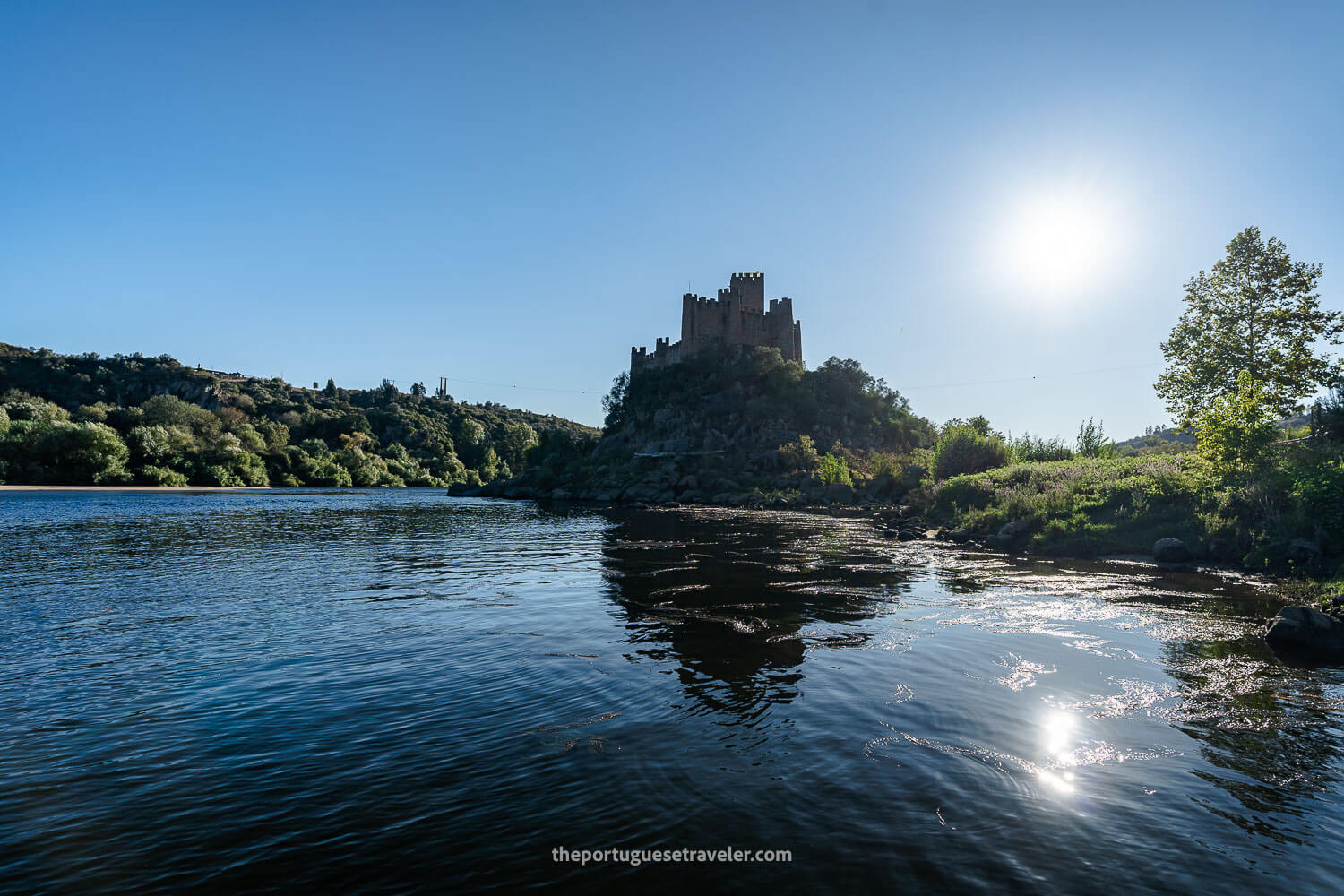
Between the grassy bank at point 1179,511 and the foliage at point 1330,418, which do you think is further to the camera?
the foliage at point 1330,418

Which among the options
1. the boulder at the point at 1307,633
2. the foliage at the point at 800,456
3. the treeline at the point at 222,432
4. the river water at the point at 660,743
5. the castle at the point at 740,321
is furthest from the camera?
the castle at the point at 740,321

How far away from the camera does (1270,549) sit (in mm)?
18469

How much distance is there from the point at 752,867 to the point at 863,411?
102 metres

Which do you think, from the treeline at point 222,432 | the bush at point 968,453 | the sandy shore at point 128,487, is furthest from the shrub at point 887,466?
the sandy shore at point 128,487

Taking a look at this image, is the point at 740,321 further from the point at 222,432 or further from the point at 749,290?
the point at 222,432

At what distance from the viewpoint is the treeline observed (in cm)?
7944

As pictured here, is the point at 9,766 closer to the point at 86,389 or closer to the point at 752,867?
the point at 752,867

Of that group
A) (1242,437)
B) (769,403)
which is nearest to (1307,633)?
(1242,437)

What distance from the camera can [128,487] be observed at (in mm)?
80938

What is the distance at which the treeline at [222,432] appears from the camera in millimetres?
79438

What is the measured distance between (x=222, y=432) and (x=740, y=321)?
97.7 m

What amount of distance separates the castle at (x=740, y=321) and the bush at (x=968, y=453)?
71.1 meters

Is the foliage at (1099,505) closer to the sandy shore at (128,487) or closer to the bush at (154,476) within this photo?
the sandy shore at (128,487)

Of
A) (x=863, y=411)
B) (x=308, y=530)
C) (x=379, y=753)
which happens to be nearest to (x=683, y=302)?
(x=863, y=411)
